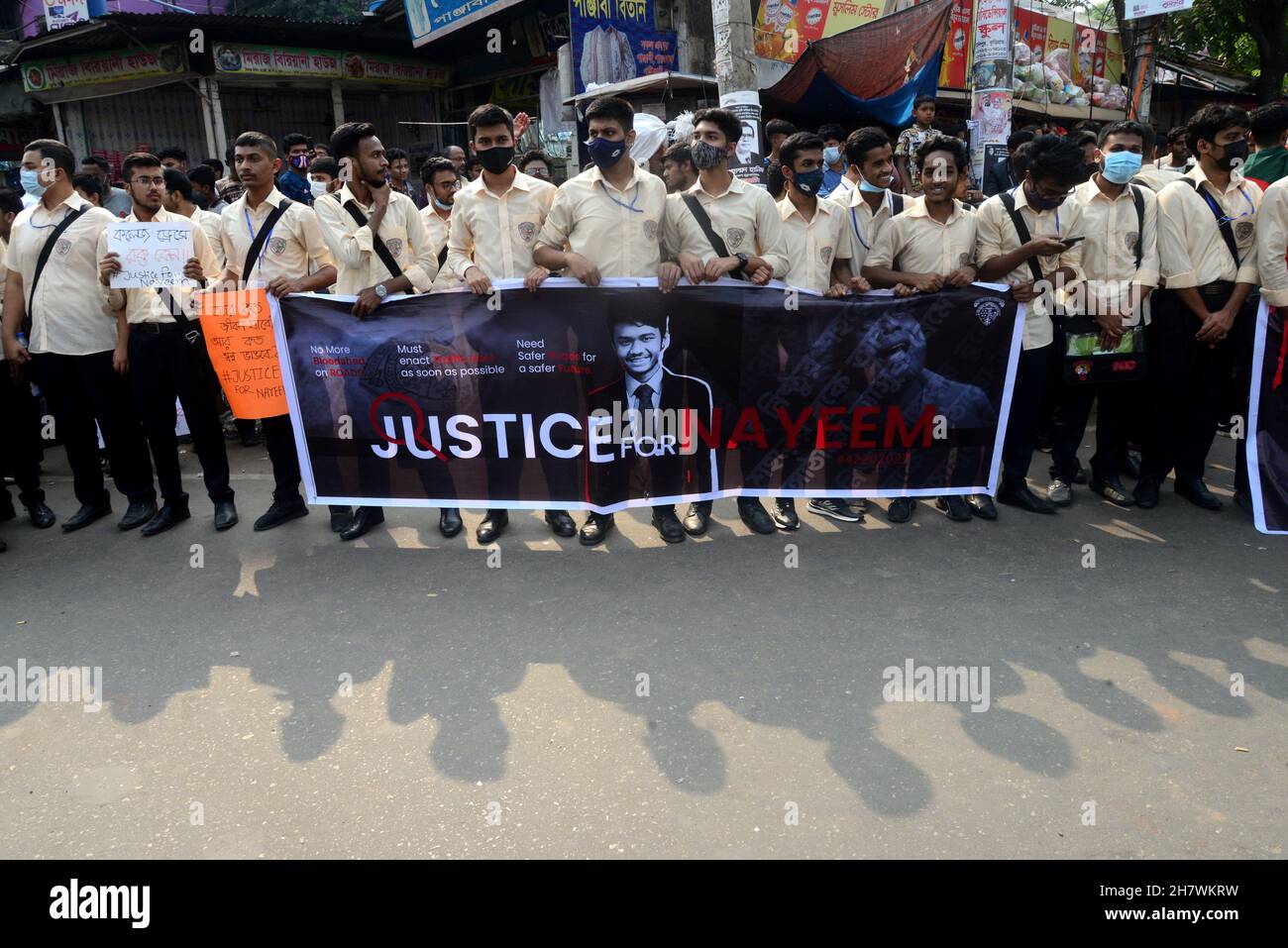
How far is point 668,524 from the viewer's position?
5141mm

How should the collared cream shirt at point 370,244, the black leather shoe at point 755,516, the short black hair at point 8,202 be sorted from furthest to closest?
the short black hair at point 8,202 < the black leather shoe at point 755,516 < the collared cream shirt at point 370,244

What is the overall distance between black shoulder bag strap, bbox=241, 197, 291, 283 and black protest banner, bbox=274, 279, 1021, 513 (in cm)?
34

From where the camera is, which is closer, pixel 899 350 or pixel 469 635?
pixel 469 635

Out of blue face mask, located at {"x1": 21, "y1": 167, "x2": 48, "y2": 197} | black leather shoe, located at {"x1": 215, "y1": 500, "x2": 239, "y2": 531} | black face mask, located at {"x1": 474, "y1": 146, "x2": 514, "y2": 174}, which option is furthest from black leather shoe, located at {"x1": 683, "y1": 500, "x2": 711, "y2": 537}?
blue face mask, located at {"x1": 21, "y1": 167, "x2": 48, "y2": 197}

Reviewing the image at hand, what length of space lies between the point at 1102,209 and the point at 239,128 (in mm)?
15380

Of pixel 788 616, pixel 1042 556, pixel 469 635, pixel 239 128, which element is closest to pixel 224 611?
pixel 469 635

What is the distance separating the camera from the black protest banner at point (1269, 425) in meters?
4.99

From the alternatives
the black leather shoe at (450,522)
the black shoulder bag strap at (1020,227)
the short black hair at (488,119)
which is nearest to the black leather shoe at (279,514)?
the black leather shoe at (450,522)

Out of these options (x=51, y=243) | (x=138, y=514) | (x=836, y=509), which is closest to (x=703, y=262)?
(x=836, y=509)

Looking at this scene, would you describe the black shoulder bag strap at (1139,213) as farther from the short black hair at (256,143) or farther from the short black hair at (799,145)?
the short black hair at (256,143)

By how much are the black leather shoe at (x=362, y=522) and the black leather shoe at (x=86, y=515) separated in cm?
170

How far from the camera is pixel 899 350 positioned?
511 cm

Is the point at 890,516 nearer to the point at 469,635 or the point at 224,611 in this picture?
the point at 469,635

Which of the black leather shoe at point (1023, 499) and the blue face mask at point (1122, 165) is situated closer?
the blue face mask at point (1122, 165)
